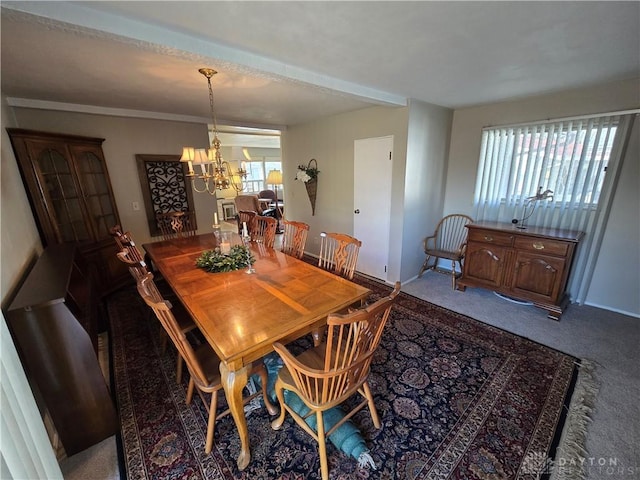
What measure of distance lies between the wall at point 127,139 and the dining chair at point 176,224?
0.33 metres

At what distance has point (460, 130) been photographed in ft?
11.9

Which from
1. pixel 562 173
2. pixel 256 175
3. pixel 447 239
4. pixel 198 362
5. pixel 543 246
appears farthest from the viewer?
pixel 256 175

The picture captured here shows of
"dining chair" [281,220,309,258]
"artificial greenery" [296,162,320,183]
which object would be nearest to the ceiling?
"dining chair" [281,220,309,258]

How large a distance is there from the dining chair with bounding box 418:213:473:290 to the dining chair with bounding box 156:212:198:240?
341 centimetres

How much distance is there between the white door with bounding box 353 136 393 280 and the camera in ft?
11.3

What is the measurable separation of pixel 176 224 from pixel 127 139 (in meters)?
1.31

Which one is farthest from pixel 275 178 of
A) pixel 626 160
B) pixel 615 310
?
pixel 615 310

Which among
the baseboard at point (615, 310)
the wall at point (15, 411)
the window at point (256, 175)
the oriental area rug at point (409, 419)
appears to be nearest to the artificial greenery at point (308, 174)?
the oriental area rug at point (409, 419)

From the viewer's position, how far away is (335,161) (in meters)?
4.05

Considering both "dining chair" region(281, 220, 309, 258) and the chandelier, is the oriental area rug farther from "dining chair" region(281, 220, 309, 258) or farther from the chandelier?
the chandelier

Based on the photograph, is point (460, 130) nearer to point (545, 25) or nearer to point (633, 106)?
point (633, 106)

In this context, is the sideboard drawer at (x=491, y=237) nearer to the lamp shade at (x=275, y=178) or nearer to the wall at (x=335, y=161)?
the wall at (x=335, y=161)

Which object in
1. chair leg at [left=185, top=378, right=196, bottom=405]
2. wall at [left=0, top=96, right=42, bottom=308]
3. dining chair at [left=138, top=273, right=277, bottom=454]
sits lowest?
chair leg at [left=185, top=378, right=196, bottom=405]

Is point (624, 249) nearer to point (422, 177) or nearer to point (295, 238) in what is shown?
point (422, 177)
